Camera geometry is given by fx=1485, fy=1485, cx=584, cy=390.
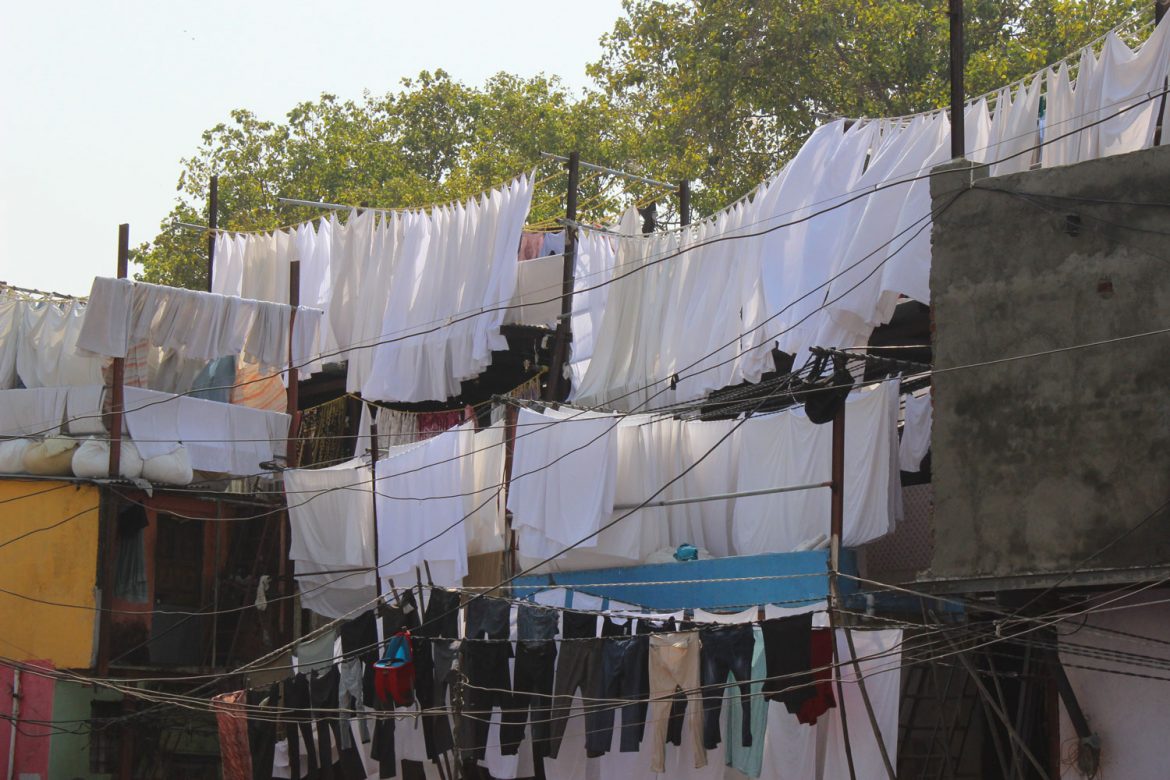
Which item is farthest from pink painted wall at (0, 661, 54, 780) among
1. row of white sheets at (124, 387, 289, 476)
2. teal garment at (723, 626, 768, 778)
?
teal garment at (723, 626, 768, 778)

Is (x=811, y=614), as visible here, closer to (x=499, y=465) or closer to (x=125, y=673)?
(x=499, y=465)

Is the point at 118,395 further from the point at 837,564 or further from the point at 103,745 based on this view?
the point at 837,564

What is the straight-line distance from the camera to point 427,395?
72.0 ft

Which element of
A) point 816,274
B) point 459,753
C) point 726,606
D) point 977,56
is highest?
point 977,56

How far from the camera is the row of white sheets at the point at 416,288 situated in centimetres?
2125

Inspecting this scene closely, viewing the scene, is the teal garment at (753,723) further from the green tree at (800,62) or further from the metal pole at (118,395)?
the green tree at (800,62)

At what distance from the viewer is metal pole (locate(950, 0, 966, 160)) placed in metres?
11.8

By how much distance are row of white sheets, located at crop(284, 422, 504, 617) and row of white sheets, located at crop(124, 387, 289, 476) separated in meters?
1.44

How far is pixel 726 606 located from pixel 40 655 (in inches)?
383

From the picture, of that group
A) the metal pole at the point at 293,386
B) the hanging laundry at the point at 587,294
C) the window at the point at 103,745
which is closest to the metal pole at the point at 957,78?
the hanging laundry at the point at 587,294

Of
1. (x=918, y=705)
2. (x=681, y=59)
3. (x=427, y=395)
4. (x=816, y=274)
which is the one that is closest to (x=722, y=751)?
(x=918, y=705)

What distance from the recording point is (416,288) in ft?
73.4

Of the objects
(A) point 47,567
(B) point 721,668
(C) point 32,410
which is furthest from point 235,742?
(B) point 721,668

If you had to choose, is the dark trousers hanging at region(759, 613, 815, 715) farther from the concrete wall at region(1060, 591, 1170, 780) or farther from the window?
the window
